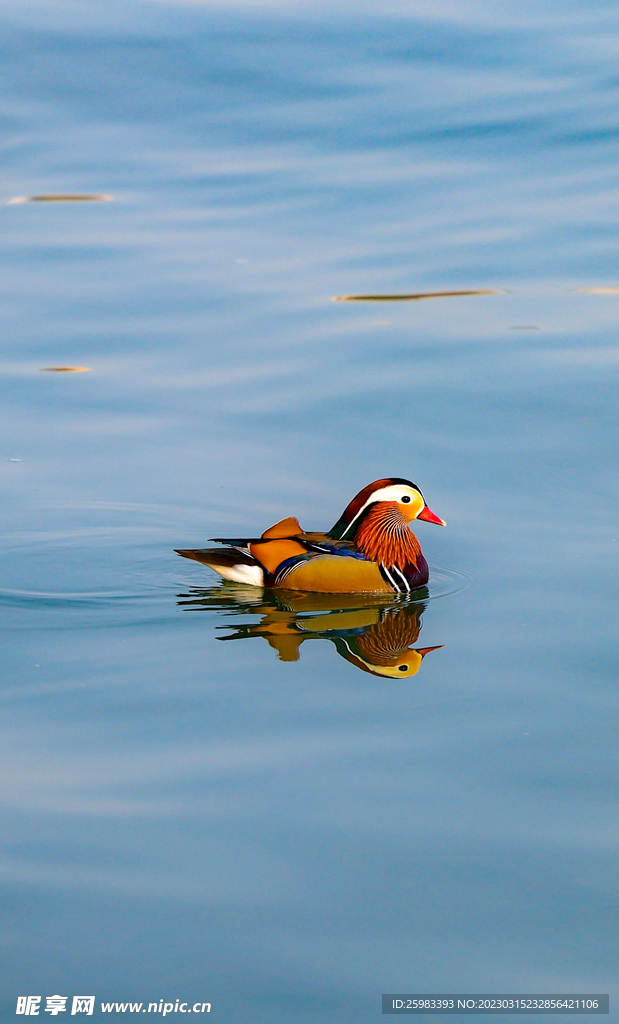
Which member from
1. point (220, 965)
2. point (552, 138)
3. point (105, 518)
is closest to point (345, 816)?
point (220, 965)

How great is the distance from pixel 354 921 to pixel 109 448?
5.87 meters

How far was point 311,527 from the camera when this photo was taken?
8648 mm

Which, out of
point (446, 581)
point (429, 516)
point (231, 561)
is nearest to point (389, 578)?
point (446, 581)

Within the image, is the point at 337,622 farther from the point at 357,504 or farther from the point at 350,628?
the point at 357,504

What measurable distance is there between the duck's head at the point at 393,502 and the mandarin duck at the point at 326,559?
15 millimetres

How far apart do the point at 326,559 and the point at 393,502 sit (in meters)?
0.59

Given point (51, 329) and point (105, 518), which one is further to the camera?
point (51, 329)

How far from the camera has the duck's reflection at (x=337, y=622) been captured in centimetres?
684

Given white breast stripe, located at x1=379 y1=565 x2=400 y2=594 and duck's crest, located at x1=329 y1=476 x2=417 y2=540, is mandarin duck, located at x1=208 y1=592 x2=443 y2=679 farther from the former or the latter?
duck's crest, located at x1=329 y1=476 x2=417 y2=540

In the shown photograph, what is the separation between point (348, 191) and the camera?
50.5 feet

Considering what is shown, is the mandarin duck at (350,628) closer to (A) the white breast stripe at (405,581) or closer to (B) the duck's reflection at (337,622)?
(B) the duck's reflection at (337,622)

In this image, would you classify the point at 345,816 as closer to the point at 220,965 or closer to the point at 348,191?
the point at 220,965

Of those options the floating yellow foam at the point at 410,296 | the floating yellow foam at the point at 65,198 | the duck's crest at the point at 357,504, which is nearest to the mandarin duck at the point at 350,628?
the duck's crest at the point at 357,504

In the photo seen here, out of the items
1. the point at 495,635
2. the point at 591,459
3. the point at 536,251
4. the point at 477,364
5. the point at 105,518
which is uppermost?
the point at 536,251
